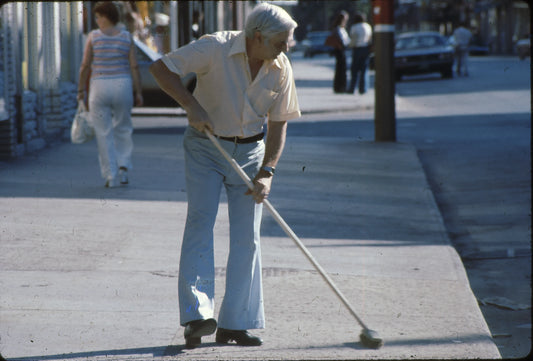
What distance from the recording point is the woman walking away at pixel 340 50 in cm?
2233

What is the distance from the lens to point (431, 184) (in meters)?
10.4

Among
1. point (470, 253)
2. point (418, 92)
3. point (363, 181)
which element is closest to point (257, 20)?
point (470, 253)

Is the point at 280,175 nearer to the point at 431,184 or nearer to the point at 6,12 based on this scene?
the point at 431,184

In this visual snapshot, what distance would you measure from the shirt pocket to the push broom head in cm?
119

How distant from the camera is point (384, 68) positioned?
42.2 feet

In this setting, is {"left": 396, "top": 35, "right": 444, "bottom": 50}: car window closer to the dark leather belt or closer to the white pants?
the white pants

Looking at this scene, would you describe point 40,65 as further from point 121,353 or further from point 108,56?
point 121,353

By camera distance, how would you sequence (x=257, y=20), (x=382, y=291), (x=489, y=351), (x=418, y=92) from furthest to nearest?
1. (x=418, y=92)
2. (x=382, y=291)
3. (x=489, y=351)
4. (x=257, y=20)

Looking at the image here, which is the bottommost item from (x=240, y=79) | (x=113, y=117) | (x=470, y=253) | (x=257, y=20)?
(x=470, y=253)

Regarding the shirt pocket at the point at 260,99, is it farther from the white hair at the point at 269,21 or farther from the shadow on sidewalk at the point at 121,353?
the shadow on sidewalk at the point at 121,353

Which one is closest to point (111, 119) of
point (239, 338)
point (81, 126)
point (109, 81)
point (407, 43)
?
point (81, 126)

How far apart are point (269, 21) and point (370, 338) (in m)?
1.60

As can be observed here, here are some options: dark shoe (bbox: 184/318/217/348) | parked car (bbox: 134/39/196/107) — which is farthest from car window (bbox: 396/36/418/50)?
dark shoe (bbox: 184/318/217/348)

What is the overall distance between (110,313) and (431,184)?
623 centimetres
